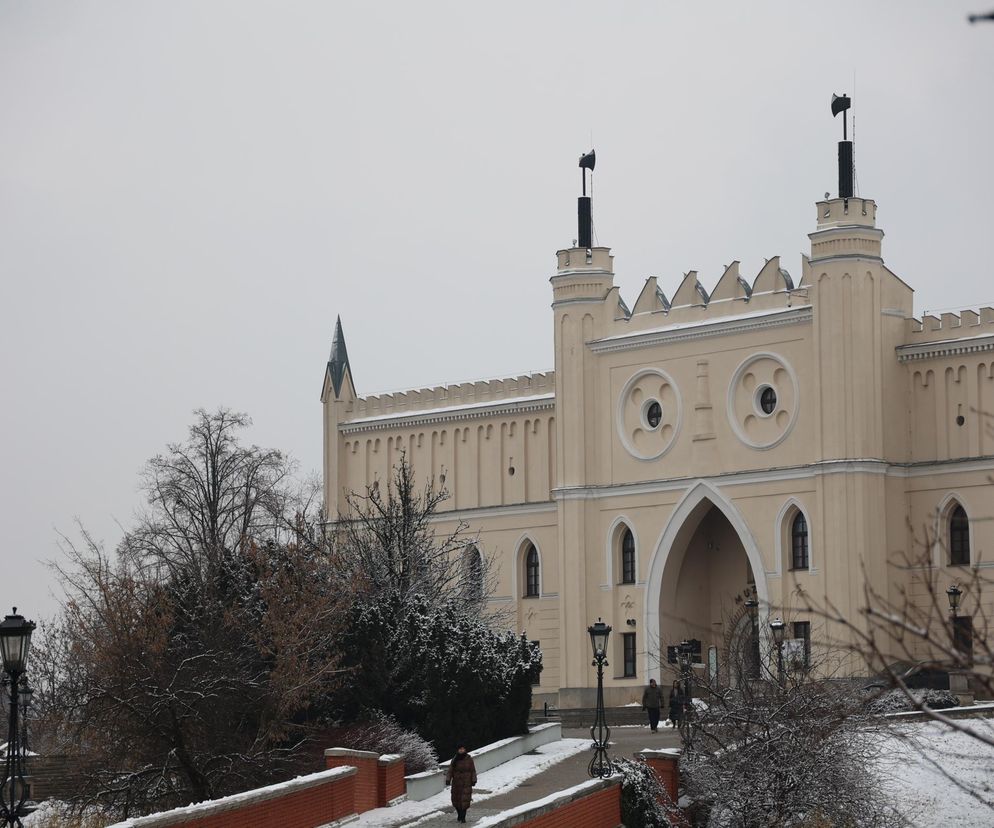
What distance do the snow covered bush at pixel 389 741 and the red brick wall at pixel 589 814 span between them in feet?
15.0

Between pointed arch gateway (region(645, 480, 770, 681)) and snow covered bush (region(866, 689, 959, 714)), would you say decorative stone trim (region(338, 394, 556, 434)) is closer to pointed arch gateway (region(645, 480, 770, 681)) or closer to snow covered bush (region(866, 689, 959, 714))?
pointed arch gateway (region(645, 480, 770, 681))

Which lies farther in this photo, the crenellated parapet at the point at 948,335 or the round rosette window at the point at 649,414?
the round rosette window at the point at 649,414

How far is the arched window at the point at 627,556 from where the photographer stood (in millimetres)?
50062

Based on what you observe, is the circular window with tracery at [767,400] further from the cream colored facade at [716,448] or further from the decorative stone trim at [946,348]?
the decorative stone trim at [946,348]

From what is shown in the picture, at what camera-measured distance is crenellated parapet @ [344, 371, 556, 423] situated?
54.5 meters

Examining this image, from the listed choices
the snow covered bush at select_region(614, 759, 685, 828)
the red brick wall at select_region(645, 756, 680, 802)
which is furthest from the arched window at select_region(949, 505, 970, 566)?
the snow covered bush at select_region(614, 759, 685, 828)

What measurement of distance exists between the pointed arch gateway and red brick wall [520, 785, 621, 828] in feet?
69.4

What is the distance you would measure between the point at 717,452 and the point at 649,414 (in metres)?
2.64

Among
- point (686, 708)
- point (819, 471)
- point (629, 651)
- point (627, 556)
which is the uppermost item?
point (819, 471)

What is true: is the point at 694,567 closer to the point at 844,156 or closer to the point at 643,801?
the point at 844,156

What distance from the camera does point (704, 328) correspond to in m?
48.5

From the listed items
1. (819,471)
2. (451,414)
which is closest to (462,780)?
(819,471)

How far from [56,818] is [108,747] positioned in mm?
2764

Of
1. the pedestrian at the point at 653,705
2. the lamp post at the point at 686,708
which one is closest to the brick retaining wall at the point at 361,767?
the lamp post at the point at 686,708
